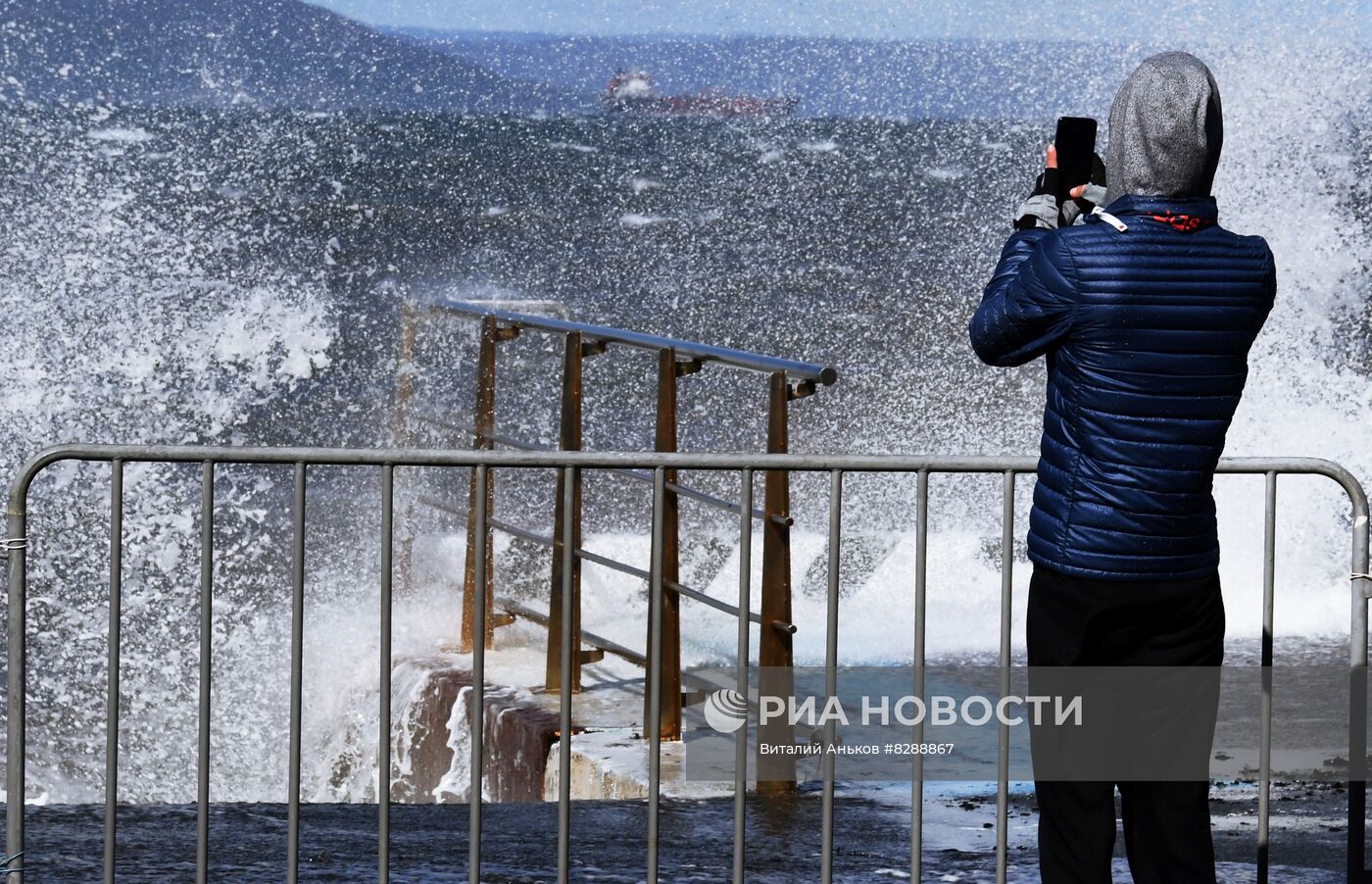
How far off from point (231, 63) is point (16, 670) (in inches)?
3008

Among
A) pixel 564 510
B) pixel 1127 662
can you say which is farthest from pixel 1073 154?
pixel 564 510

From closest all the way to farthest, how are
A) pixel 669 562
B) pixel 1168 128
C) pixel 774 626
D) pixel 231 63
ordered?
pixel 1168 128, pixel 774 626, pixel 669 562, pixel 231 63

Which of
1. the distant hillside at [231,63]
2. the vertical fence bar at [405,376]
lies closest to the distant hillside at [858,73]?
the distant hillside at [231,63]

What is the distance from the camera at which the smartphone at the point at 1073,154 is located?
3322 millimetres

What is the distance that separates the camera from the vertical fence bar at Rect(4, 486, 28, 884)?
3350 millimetres

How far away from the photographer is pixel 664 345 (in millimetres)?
5699

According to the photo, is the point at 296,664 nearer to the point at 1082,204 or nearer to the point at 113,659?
the point at 113,659

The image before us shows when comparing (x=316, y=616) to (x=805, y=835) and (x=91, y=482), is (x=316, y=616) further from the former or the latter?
(x=91, y=482)

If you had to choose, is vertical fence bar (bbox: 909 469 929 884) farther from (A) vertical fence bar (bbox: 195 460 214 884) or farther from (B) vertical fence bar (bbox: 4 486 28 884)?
(B) vertical fence bar (bbox: 4 486 28 884)

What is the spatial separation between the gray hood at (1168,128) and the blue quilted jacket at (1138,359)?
0.04m

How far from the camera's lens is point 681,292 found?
42.7 m

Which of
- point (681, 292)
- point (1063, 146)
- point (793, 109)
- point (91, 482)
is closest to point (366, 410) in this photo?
point (91, 482)

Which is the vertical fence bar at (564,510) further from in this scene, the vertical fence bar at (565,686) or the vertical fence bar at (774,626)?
the vertical fence bar at (565,686)

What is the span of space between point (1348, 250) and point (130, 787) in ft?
112
